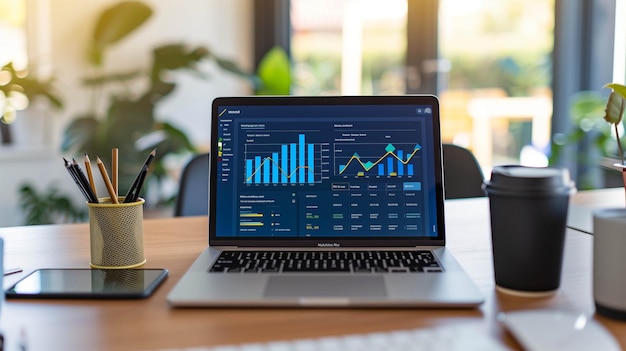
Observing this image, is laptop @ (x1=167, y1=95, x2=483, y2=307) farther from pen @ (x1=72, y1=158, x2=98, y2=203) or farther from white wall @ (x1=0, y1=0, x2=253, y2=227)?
white wall @ (x1=0, y1=0, x2=253, y2=227)

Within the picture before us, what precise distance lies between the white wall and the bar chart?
2.36m

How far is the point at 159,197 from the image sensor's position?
11.3 feet

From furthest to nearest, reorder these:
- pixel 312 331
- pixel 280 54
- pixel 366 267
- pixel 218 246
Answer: pixel 280 54
pixel 218 246
pixel 366 267
pixel 312 331

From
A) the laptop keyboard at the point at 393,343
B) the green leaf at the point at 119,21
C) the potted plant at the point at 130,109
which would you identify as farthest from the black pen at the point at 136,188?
the green leaf at the point at 119,21

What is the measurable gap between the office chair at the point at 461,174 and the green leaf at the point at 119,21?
191 centimetres

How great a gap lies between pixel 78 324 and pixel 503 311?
52cm

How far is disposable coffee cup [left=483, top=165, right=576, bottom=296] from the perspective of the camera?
2.95 feet

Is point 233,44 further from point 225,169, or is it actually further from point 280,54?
point 225,169

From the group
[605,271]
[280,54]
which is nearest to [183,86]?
[280,54]

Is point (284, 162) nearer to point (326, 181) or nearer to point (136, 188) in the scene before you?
point (326, 181)

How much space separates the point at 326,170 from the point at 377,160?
0.09m

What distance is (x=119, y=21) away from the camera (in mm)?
3225

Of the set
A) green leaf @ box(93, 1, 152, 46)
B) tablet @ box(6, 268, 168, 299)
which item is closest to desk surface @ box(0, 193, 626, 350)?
tablet @ box(6, 268, 168, 299)

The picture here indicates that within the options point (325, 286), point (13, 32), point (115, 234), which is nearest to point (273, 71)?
point (13, 32)
